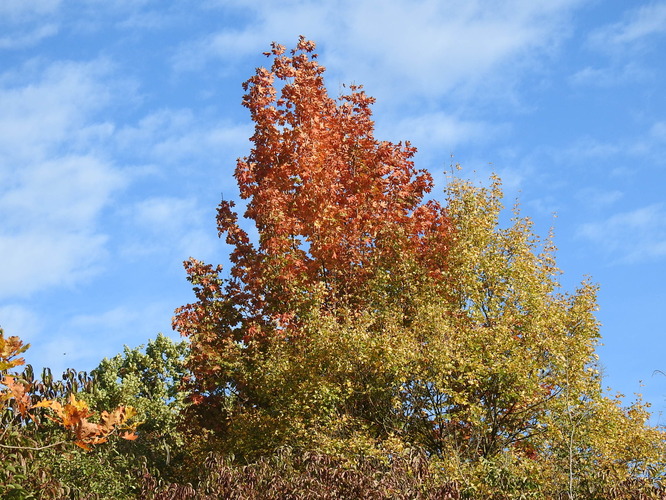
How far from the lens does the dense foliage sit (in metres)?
14.2

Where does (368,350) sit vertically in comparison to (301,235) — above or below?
below

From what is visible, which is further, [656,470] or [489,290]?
[489,290]

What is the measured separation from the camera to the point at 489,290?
59.6 feet

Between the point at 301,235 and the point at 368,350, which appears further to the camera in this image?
the point at 301,235

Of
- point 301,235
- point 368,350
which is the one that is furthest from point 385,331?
point 301,235

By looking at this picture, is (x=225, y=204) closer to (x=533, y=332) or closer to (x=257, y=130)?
(x=257, y=130)

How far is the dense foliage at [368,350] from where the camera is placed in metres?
14.2

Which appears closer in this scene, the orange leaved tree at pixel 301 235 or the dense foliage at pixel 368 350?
the dense foliage at pixel 368 350

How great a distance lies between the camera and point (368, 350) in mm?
15953

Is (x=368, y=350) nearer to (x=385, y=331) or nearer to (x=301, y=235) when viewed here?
(x=385, y=331)

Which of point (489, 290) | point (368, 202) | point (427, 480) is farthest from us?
point (368, 202)

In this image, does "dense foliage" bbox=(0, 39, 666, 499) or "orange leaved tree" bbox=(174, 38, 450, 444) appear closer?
"dense foliage" bbox=(0, 39, 666, 499)

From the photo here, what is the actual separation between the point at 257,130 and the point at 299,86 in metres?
1.87

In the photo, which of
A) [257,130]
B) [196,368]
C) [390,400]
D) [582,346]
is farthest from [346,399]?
[257,130]
